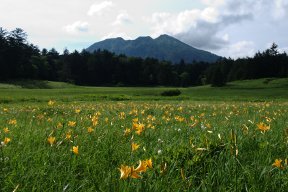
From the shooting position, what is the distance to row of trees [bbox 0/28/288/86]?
126m

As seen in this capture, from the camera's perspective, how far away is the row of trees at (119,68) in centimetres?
12619

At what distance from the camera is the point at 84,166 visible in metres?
3.38

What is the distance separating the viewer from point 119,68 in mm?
151625

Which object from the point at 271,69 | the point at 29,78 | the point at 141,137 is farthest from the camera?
the point at 271,69

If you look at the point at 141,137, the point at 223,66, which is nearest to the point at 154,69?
the point at 223,66

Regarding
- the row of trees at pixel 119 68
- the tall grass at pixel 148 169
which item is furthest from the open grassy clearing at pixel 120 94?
the tall grass at pixel 148 169

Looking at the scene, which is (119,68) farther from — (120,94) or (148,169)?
(148,169)

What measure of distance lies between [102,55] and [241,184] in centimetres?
15563

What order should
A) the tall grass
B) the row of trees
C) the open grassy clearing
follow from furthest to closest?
1. the row of trees
2. the open grassy clearing
3. the tall grass

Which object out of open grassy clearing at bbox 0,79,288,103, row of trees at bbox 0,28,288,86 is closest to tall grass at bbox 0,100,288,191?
open grassy clearing at bbox 0,79,288,103

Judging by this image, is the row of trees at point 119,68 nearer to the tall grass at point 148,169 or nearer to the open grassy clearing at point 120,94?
the open grassy clearing at point 120,94

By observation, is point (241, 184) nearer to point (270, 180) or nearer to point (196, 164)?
point (270, 180)

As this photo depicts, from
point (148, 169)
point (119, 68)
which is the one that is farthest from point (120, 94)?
point (119, 68)

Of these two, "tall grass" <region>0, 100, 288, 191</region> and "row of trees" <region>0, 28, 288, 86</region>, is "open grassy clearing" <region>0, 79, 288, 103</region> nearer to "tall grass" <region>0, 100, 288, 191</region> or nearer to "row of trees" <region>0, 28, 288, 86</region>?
"row of trees" <region>0, 28, 288, 86</region>
